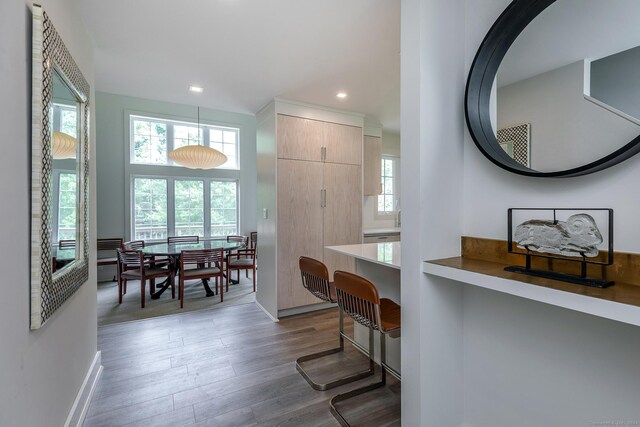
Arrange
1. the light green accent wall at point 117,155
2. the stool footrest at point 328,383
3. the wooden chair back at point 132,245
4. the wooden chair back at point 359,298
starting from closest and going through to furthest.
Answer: the wooden chair back at point 359,298 < the stool footrest at point 328,383 < the wooden chair back at point 132,245 < the light green accent wall at point 117,155

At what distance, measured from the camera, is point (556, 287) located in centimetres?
94

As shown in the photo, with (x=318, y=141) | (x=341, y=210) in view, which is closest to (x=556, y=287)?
(x=341, y=210)

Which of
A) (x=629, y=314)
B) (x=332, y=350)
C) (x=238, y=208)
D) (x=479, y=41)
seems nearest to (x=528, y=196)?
(x=629, y=314)

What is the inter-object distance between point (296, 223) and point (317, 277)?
1352mm

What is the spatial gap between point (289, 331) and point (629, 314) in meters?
2.67

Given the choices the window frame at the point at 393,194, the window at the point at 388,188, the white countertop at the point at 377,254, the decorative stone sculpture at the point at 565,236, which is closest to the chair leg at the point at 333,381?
the white countertop at the point at 377,254

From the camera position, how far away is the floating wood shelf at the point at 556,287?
81 cm

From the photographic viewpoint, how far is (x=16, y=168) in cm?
103

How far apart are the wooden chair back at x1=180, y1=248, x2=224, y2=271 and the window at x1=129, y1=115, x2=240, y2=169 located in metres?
2.32

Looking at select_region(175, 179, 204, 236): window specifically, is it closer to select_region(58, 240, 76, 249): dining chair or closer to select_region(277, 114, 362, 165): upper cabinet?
select_region(277, 114, 362, 165): upper cabinet

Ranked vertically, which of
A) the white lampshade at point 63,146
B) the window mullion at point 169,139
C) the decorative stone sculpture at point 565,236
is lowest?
the decorative stone sculpture at point 565,236

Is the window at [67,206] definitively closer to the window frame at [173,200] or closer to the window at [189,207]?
the window frame at [173,200]

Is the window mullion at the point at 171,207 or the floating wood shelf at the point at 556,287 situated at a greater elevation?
the window mullion at the point at 171,207

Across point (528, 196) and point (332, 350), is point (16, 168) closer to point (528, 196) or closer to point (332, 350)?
point (528, 196)
